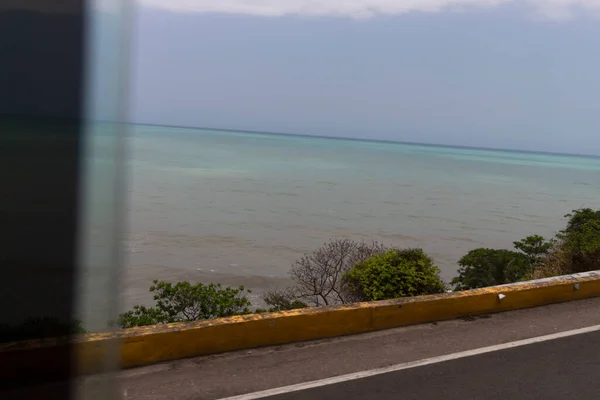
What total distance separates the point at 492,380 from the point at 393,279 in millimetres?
2567

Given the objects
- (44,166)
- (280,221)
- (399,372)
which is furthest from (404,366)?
(280,221)

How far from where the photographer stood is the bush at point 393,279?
7387mm

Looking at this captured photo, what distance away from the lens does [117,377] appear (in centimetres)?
287

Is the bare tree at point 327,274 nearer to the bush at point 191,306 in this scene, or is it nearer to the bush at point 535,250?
the bush at point 191,306

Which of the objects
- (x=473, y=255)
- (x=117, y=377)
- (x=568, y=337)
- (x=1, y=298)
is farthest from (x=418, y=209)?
(x=117, y=377)

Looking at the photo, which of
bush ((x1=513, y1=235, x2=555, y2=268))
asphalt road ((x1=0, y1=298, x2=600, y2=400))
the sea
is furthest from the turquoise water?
asphalt road ((x1=0, y1=298, x2=600, y2=400))

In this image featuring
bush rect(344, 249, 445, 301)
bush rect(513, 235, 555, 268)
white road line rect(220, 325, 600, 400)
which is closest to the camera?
white road line rect(220, 325, 600, 400)

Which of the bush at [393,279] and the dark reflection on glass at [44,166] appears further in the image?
the bush at [393,279]

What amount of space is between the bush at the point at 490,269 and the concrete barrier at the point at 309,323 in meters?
2.56

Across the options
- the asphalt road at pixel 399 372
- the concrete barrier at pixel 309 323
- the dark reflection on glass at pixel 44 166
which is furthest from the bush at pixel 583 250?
the dark reflection on glass at pixel 44 166

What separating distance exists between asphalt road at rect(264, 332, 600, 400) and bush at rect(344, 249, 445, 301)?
1881 mm

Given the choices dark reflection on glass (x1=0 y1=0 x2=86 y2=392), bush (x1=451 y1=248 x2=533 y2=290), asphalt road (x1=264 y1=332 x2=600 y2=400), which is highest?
dark reflection on glass (x1=0 y1=0 x2=86 y2=392)

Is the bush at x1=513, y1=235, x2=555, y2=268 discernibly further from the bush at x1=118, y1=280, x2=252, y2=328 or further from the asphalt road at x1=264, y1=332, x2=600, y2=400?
the bush at x1=118, y1=280, x2=252, y2=328

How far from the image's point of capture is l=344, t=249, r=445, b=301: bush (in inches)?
291
